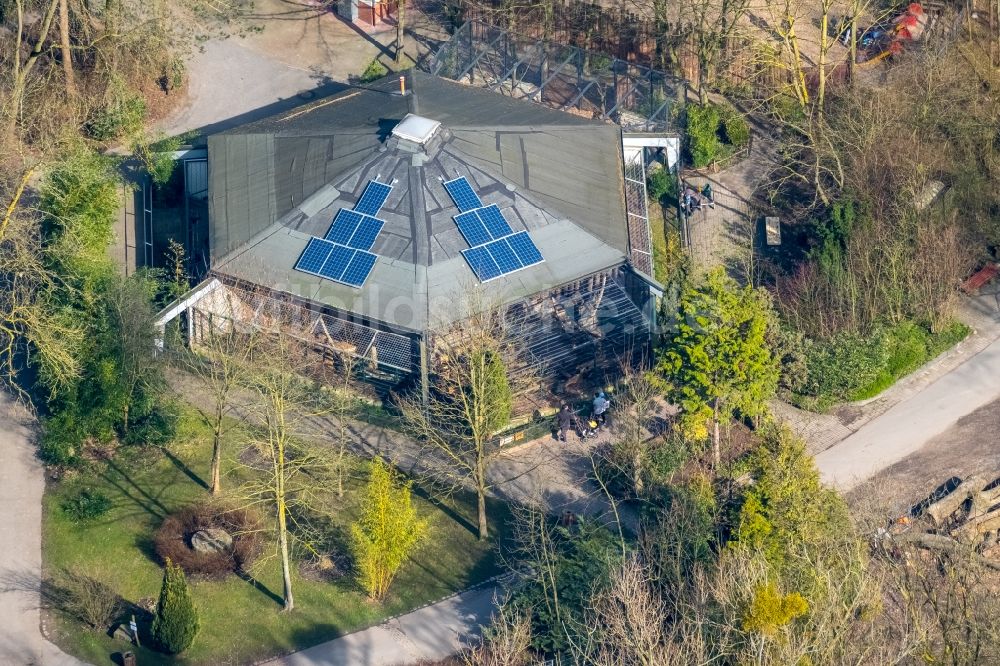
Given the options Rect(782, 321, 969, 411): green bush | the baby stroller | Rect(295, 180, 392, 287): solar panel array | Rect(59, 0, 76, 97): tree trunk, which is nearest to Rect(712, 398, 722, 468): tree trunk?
Rect(782, 321, 969, 411): green bush

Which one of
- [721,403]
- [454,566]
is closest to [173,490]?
[454,566]

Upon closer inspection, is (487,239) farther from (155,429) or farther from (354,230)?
(155,429)

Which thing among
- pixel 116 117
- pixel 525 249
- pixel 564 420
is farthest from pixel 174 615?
pixel 116 117

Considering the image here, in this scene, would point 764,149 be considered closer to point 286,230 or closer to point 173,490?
point 286,230

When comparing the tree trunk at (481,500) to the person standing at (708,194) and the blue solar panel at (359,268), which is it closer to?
the blue solar panel at (359,268)

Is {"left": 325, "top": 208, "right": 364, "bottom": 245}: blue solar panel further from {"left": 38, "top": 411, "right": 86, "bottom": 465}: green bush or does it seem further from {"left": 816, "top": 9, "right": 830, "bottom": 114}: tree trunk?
{"left": 816, "top": 9, "right": 830, "bottom": 114}: tree trunk

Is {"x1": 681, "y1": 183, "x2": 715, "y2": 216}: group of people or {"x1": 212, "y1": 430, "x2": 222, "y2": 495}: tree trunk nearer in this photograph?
{"x1": 212, "y1": 430, "x2": 222, "y2": 495}: tree trunk
